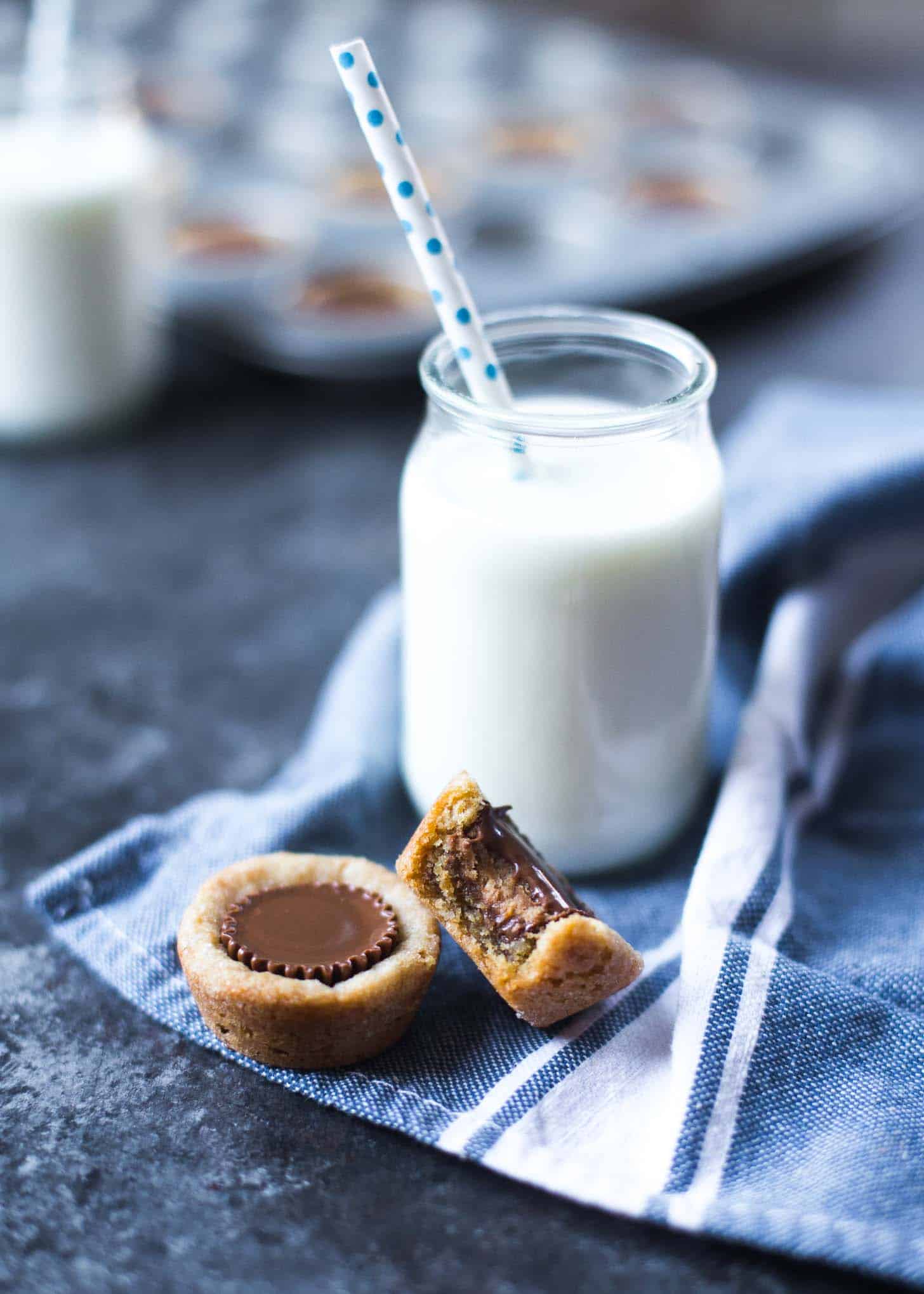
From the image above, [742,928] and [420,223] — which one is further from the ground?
[420,223]

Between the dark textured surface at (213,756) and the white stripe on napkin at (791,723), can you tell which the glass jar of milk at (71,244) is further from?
the white stripe on napkin at (791,723)

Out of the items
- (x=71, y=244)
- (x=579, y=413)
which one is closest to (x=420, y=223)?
(x=579, y=413)

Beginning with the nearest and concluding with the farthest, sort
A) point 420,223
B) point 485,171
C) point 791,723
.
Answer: point 420,223
point 791,723
point 485,171

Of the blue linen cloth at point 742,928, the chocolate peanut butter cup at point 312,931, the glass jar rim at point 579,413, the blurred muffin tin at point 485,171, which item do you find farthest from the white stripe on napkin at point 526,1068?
the blurred muffin tin at point 485,171

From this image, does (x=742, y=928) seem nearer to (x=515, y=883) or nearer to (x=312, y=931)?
(x=515, y=883)

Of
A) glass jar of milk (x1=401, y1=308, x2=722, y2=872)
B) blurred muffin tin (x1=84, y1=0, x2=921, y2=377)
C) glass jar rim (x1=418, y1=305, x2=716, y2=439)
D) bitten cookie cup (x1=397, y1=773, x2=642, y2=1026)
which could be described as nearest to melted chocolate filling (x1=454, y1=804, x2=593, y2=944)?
bitten cookie cup (x1=397, y1=773, x2=642, y2=1026)

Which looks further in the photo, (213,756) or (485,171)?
(485,171)

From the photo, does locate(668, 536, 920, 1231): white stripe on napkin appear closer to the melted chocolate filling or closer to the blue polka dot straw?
the melted chocolate filling
